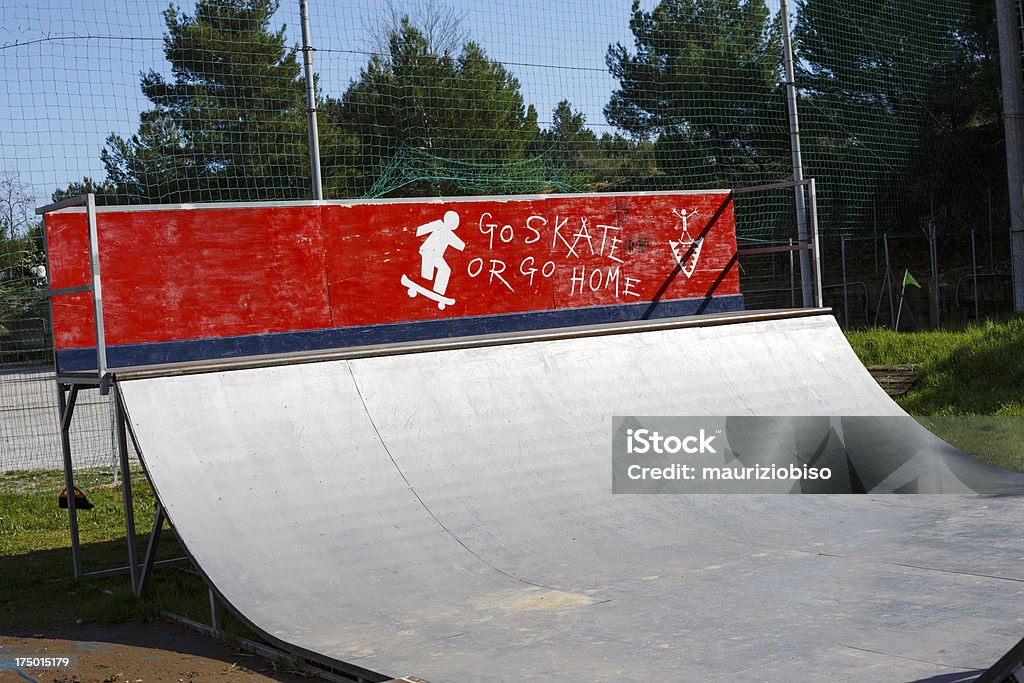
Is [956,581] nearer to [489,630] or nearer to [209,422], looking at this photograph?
[489,630]

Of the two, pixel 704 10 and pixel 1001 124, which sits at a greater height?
pixel 704 10

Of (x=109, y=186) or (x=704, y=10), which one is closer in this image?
(x=109, y=186)

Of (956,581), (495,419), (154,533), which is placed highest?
(495,419)

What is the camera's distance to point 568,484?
573 centimetres

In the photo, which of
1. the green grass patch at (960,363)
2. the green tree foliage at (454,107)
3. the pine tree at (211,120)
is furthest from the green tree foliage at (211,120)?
the green grass patch at (960,363)

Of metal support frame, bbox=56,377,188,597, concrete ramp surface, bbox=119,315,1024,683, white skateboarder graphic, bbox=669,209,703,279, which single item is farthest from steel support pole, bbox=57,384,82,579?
white skateboarder graphic, bbox=669,209,703,279

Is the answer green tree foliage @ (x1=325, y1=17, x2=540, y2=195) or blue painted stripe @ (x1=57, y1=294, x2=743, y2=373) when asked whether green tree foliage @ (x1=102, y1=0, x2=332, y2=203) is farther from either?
blue painted stripe @ (x1=57, y1=294, x2=743, y2=373)

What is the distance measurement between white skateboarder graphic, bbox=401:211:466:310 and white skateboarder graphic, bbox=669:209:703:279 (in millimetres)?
2277

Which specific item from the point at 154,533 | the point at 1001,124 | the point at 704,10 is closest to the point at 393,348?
the point at 154,533

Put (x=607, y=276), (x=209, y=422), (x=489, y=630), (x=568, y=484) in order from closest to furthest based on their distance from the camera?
(x=489, y=630), (x=209, y=422), (x=568, y=484), (x=607, y=276)

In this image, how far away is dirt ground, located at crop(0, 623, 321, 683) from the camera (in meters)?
4.08

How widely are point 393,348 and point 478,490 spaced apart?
3.49 ft

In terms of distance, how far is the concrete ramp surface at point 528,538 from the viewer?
12.6ft

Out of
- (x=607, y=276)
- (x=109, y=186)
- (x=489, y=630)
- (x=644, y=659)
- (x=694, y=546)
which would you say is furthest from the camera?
(x=109, y=186)
